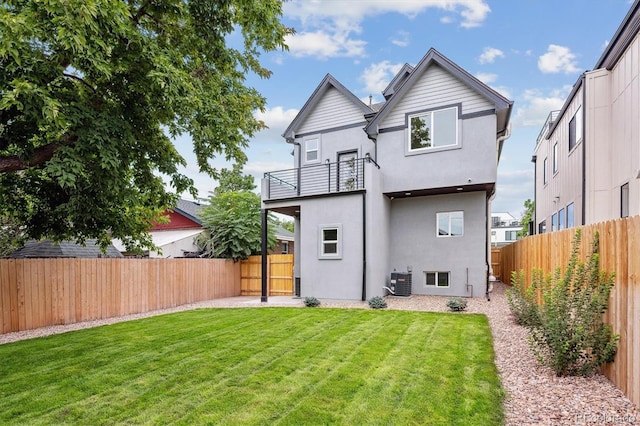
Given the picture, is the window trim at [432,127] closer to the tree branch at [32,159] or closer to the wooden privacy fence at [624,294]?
the wooden privacy fence at [624,294]

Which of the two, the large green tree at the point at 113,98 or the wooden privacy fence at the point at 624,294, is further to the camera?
the large green tree at the point at 113,98

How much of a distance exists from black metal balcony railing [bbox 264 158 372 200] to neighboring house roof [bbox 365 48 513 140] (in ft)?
5.93

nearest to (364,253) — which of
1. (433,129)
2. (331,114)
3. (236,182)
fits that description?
(433,129)

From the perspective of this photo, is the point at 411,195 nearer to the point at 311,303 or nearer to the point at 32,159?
the point at 311,303

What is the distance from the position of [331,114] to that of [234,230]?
6825mm

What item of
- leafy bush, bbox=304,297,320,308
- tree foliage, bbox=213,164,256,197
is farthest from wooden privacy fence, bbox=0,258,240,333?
tree foliage, bbox=213,164,256,197

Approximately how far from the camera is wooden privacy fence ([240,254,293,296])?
650 inches

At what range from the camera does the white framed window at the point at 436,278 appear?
13879 millimetres

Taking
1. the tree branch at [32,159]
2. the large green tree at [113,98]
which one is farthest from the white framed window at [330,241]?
the tree branch at [32,159]

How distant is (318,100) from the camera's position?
16203 millimetres

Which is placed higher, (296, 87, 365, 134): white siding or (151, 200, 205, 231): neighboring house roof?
(296, 87, 365, 134): white siding

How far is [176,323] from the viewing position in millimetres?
9734

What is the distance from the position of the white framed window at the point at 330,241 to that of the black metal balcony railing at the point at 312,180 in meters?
1.62

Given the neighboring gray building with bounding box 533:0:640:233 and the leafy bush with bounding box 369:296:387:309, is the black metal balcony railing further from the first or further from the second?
the neighboring gray building with bounding box 533:0:640:233
